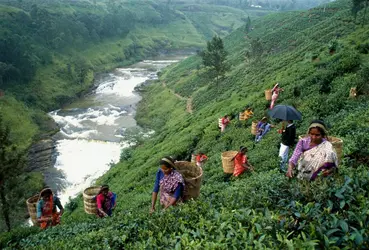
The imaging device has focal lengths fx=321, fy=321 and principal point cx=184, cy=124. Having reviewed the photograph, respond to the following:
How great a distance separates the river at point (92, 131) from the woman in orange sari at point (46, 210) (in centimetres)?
1988

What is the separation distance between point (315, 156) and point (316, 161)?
0.12 meters

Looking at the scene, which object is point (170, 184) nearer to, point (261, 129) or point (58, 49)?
point (261, 129)

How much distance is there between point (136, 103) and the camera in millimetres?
67000

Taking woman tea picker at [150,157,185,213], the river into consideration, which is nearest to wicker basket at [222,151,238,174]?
woman tea picker at [150,157,185,213]

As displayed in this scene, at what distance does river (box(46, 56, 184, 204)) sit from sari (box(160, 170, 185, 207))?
25.1 metres

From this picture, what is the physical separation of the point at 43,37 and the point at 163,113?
57.3 metres

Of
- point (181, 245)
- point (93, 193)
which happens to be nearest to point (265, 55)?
point (93, 193)

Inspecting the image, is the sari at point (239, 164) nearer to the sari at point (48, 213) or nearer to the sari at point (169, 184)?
the sari at point (169, 184)

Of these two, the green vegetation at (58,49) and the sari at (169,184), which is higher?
the sari at (169,184)

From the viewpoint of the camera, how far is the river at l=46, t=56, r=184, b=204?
118 feet

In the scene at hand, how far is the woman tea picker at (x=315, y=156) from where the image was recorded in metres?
6.75

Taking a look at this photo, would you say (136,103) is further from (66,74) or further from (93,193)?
(93,193)

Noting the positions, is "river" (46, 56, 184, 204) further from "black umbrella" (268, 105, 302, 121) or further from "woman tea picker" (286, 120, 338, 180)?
"woman tea picker" (286, 120, 338, 180)

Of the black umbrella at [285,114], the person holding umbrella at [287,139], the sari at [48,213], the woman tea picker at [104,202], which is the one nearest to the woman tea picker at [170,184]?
the woman tea picker at [104,202]
